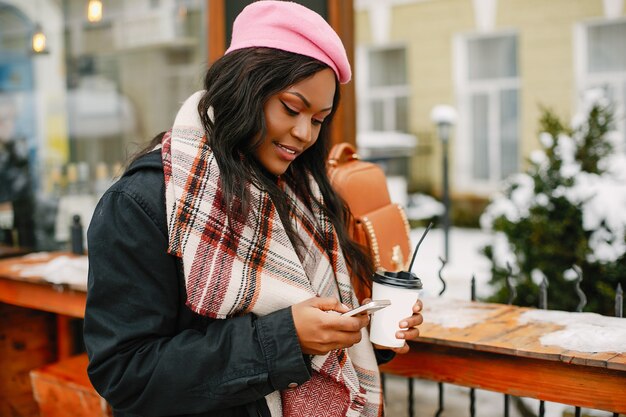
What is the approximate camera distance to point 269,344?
4.48 ft

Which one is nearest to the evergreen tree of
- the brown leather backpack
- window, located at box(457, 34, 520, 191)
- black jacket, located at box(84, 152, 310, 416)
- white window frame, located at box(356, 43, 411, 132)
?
the brown leather backpack

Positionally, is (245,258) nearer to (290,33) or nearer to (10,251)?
(290,33)

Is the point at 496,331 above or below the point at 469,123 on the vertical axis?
below

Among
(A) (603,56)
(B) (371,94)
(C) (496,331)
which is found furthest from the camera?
(B) (371,94)

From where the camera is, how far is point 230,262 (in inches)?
56.2

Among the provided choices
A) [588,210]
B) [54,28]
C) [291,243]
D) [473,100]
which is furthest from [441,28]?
[291,243]

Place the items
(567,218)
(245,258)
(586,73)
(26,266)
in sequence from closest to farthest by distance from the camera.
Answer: (245,258) < (26,266) < (567,218) < (586,73)

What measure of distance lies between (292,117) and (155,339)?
56 cm

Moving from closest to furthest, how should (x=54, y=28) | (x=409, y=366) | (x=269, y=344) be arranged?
(x=269, y=344) → (x=409, y=366) → (x=54, y=28)

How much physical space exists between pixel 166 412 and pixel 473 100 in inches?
507

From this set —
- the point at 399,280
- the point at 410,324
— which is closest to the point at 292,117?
the point at 399,280

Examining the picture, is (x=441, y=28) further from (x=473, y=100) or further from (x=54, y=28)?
(x=54, y=28)

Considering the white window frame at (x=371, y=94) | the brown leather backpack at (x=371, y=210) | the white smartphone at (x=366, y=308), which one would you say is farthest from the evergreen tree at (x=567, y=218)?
the white window frame at (x=371, y=94)

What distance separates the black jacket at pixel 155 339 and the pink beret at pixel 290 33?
414mm
